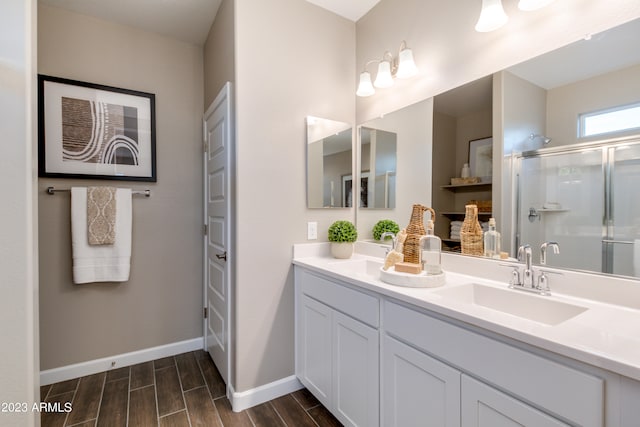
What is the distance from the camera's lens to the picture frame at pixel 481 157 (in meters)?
1.46

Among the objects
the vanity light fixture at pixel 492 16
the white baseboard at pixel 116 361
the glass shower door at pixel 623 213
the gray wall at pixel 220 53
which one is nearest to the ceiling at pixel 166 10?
the gray wall at pixel 220 53

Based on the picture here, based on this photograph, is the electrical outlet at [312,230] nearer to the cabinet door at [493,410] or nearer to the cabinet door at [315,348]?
the cabinet door at [315,348]

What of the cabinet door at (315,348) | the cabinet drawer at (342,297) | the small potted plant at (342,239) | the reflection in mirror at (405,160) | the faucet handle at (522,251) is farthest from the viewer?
the small potted plant at (342,239)

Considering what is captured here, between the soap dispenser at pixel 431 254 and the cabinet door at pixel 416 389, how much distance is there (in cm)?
38

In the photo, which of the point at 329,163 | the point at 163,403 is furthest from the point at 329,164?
the point at 163,403

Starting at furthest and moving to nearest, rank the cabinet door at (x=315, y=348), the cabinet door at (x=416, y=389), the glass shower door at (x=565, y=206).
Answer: the cabinet door at (x=315, y=348)
the glass shower door at (x=565, y=206)
the cabinet door at (x=416, y=389)

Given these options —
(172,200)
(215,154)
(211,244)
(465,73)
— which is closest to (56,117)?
(172,200)

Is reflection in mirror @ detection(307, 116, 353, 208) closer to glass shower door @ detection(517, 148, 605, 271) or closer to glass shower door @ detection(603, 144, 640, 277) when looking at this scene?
glass shower door @ detection(517, 148, 605, 271)

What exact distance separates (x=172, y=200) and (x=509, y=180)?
7.89 ft

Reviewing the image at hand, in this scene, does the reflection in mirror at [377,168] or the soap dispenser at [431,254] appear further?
the reflection in mirror at [377,168]

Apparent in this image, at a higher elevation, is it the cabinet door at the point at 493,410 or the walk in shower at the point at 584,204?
the walk in shower at the point at 584,204

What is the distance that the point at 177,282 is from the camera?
99.3 inches

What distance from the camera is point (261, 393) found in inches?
73.1

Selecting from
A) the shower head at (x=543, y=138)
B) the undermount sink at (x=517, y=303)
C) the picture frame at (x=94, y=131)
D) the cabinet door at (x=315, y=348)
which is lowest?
the cabinet door at (x=315, y=348)
